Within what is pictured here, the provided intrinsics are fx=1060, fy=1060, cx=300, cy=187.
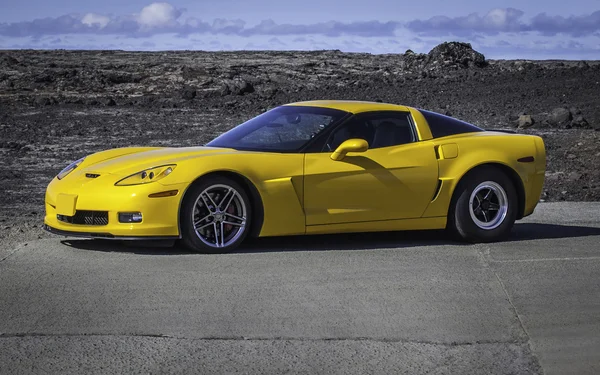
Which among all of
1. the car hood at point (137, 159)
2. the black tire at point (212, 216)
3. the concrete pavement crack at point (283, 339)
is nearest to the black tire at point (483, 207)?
the black tire at point (212, 216)

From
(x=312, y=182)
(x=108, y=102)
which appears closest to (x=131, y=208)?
(x=312, y=182)

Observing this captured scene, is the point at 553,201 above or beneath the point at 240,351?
beneath

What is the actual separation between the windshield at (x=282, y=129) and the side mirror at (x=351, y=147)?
1.03ft

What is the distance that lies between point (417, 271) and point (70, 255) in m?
2.85

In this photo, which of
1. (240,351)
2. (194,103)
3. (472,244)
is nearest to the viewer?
(240,351)

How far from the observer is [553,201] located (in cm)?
1377

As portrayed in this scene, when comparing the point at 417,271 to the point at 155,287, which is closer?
the point at 155,287

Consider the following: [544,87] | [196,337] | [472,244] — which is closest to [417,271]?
[472,244]

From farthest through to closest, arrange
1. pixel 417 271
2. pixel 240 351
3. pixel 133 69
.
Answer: pixel 133 69 → pixel 417 271 → pixel 240 351

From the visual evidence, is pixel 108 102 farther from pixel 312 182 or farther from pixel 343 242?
pixel 312 182

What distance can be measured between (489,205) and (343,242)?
1.42m

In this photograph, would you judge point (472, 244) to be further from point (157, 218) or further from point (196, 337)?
point (196, 337)

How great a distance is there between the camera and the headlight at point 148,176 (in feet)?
28.2

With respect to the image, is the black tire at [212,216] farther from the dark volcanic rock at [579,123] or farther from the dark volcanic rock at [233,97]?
the dark volcanic rock at [579,123]
